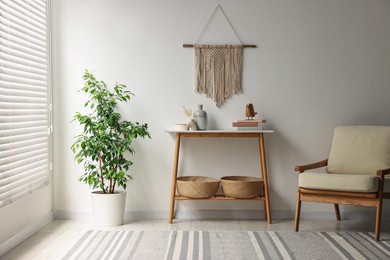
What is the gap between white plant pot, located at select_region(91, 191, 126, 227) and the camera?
180 inches

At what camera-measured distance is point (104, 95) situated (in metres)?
4.63

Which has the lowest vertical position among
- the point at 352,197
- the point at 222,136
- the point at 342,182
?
the point at 352,197

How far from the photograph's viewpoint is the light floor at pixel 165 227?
4039 mm

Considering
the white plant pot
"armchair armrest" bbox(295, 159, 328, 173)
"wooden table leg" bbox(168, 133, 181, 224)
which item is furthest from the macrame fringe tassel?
the white plant pot

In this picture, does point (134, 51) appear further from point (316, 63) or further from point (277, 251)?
point (277, 251)

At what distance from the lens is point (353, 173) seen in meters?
4.64

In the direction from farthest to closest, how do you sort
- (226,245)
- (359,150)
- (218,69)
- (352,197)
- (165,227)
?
(218,69) → (359,150) → (165,227) → (352,197) → (226,245)

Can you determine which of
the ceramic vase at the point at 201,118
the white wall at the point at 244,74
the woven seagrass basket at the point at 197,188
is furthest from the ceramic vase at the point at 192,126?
the woven seagrass basket at the point at 197,188

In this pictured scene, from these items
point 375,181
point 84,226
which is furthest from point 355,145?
point 84,226

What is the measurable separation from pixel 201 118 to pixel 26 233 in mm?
1717

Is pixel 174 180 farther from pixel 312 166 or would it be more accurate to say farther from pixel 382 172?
pixel 382 172

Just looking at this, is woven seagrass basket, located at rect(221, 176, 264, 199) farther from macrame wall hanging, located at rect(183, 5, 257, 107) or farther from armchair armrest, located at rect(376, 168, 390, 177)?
armchair armrest, located at rect(376, 168, 390, 177)

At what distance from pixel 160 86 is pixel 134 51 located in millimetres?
395

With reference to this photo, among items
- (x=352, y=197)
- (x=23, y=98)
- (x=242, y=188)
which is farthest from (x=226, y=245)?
(x=23, y=98)
